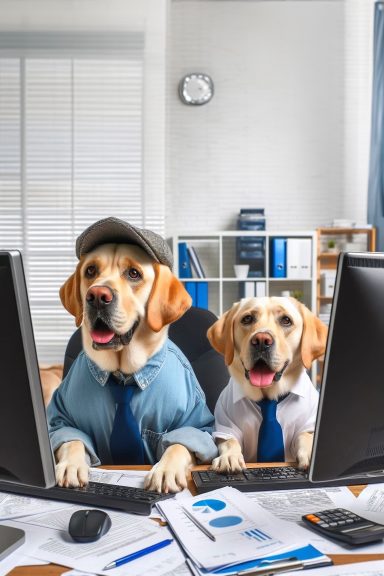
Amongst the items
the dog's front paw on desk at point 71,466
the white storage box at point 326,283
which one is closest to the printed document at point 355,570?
the dog's front paw on desk at point 71,466

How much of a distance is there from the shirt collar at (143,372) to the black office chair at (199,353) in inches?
18.6

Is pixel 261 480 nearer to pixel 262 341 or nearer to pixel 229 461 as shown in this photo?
pixel 229 461

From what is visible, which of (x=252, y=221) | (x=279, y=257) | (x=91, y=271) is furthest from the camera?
(x=252, y=221)

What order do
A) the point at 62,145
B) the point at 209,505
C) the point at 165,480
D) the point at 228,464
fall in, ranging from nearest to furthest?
the point at 209,505 → the point at 165,480 → the point at 228,464 → the point at 62,145

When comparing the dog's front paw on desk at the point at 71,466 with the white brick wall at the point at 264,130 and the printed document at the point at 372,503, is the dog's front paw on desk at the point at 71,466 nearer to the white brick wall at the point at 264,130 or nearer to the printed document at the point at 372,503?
the printed document at the point at 372,503

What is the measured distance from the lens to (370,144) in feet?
16.6

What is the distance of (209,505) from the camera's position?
1.00 meters

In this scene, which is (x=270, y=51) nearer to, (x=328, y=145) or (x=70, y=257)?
(x=328, y=145)

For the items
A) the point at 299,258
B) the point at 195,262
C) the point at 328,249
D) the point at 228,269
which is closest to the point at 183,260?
the point at 195,262

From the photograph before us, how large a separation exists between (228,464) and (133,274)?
21.8 inches

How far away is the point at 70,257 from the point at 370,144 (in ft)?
9.56

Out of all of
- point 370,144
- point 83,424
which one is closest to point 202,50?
point 370,144

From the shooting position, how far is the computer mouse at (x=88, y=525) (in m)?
0.86

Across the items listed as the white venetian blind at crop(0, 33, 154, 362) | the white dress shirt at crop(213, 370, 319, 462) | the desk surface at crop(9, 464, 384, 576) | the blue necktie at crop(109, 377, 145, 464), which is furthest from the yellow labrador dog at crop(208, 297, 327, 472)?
the white venetian blind at crop(0, 33, 154, 362)
